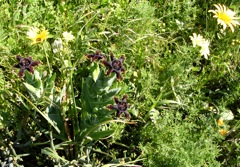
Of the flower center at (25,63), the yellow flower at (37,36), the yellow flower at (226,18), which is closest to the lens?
the flower center at (25,63)

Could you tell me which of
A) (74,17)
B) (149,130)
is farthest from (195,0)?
(149,130)

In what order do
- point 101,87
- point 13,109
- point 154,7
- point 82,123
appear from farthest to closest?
point 154,7 < point 13,109 < point 82,123 < point 101,87

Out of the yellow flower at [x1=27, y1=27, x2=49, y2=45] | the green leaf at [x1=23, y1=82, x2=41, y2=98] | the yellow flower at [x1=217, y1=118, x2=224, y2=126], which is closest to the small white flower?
the yellow flower at [x1=27, y1=27, x2=49, y2=45]

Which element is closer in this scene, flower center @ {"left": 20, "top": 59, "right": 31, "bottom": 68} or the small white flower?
flower center @ {"left": 20, "top": 59, "right": 31, "bottom": 68}

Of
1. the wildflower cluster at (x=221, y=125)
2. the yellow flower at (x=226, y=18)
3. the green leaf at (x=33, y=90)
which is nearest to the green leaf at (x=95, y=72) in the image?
the green leaf at (x=33, y=90)

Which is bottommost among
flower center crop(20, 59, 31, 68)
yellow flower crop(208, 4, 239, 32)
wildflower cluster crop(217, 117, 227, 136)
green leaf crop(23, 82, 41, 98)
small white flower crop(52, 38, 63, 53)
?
wildflower cluster crop(217, 117, 227, 136)

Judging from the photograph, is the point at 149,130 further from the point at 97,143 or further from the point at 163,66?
the point at 163,66

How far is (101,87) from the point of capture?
1.94m

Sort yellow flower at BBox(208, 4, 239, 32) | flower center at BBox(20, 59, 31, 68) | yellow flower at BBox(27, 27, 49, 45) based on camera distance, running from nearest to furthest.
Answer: flower center at BBox(20, 59, 31, 68), yellow flower at BBox(27, 27, 49, 45), yellow flower at BBox(208, 4, 239, 32)

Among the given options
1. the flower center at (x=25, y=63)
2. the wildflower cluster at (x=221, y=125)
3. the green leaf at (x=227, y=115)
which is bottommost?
the wildflower cluster at (x=221, y=125)

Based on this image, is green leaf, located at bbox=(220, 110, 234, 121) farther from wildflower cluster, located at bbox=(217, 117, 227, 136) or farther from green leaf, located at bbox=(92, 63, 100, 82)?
green leaf, located at bbox=(92, 63, 100, 82)

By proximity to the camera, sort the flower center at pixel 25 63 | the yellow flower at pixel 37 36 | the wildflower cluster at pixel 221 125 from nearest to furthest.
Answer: the flower center at pixel 25 63, the yellow flower at pixel 37 36, the wildflower cluster at pixel 221 125

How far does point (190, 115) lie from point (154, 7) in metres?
0.84

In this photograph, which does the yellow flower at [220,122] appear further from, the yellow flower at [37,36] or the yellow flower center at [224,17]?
the yellow flower at [37,36]
